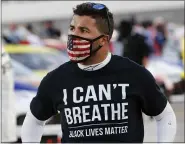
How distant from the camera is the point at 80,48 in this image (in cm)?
306

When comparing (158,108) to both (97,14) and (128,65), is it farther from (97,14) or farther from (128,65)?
(97,14)

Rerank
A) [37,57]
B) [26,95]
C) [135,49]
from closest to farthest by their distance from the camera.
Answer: [135,49] < [26,95] < [37,57]

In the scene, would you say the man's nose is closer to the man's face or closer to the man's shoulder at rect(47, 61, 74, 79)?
the man's face

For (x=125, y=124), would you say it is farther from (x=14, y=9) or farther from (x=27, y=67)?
(x=27, y=67)

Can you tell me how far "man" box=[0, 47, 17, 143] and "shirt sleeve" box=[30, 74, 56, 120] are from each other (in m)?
4.20

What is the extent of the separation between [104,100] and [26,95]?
7.12 metres

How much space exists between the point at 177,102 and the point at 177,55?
1.95 metres

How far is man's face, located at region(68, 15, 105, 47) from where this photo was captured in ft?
10.0

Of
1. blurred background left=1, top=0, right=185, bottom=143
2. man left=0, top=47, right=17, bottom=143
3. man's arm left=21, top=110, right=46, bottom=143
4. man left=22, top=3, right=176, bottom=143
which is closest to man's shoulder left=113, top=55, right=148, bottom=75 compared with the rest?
man left=22, top=3, right=176, bottom=143

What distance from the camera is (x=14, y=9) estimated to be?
11.0 m

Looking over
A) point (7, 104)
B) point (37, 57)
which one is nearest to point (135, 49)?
Answer: point (7, 104)

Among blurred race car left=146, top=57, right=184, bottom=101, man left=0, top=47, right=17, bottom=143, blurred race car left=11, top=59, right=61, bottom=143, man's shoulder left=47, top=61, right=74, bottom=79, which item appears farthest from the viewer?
blurred race car left=146, top=57, right=184, bottom=101

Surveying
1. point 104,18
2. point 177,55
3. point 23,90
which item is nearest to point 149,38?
point 177,55

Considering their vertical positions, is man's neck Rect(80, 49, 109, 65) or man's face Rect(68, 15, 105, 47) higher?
man's face Rect(68, 15, 105, 47)
